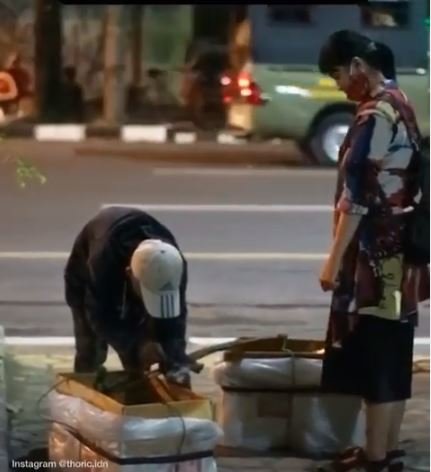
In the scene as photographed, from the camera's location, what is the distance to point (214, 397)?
4086mm

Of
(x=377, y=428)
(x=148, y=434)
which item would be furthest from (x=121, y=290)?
(x=377, y=428)

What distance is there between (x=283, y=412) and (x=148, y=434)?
68 centimetres

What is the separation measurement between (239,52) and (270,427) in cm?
116

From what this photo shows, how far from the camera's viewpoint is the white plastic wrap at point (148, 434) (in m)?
3.65

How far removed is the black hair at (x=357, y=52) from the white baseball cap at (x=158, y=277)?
716mm

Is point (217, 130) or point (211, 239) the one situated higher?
point (217, 130)

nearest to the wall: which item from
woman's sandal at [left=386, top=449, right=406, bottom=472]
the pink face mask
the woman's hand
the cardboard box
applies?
the pink face mask

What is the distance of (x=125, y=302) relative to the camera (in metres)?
3.90

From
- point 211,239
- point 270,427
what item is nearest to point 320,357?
point 270,427

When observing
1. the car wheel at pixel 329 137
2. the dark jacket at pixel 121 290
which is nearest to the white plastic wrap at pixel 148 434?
the dark jacket at pixel 121 290

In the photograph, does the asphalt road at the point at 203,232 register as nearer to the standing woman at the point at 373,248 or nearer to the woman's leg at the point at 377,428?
the standing woman at the point at 373,248

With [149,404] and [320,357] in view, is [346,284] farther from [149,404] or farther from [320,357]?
[149,404]

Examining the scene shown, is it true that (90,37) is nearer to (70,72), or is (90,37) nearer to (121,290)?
(70,72)

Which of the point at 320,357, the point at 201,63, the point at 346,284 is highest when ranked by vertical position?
the point at 201,63
